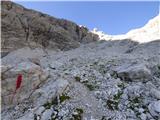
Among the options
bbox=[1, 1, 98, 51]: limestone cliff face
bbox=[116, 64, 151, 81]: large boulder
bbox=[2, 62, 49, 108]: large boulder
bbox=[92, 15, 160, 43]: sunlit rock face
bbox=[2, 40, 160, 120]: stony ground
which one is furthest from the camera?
bbox=[1, 1, 98, 51]: limestone cliff face

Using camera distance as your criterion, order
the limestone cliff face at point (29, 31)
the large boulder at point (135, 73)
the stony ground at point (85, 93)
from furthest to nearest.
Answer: the limestone cliff face at point (29, 31)
the large boulder at point (135, 73)
the stony ground at point (85, 93)

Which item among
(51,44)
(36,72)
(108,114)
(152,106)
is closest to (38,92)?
(36,72)

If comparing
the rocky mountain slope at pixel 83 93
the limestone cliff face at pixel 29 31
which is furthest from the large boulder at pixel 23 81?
the limestone cliff face at pixel 29 31

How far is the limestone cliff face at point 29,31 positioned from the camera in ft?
150

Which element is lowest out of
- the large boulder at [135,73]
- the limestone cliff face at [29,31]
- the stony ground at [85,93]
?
the stony ground at [85,93]

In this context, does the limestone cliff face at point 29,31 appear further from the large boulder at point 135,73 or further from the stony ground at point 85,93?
the large boulder at point 135,73

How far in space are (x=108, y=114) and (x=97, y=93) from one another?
233cm

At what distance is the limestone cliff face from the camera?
150ft

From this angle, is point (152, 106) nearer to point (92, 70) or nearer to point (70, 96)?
point (70, 96)

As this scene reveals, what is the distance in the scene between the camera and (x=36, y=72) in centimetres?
1778

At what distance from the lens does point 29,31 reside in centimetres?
5075

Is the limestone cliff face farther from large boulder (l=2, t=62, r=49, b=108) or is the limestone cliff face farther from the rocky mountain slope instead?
the rocky mountain slope

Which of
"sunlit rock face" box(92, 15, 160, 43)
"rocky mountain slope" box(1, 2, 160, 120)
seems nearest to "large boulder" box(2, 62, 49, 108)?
"rocky mountain slope" box(1, 2, 160, 120)

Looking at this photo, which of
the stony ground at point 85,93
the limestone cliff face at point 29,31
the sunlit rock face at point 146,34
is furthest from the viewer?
the limestone cliff face at point 29,31
